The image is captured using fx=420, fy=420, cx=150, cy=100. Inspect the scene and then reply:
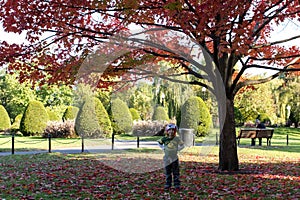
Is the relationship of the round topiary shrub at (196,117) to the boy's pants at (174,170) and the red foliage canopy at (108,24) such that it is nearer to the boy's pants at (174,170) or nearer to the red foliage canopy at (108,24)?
the red foliage canopy at (108,24)

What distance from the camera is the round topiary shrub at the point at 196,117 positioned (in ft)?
72.0

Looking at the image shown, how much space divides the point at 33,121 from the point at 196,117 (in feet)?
37.6

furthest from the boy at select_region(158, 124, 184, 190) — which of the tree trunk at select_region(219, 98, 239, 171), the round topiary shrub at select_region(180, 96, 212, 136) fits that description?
the round topiary shrub at select_region(180, 96, 212, 136)

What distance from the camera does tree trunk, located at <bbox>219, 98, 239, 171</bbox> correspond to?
1038 cm

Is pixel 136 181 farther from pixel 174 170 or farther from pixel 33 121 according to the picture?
pixel 33 121

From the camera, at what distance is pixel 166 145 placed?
770 cm

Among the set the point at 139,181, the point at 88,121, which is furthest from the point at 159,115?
the point at 139,181

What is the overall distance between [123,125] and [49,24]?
16780 mm

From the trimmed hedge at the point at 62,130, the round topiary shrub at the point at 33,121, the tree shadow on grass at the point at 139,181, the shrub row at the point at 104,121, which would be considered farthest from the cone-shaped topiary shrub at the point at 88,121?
the tree shadow on grass at the point at 139,181

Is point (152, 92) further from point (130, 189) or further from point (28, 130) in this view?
point (28, 130)

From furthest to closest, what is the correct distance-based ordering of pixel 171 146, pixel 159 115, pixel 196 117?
pixel 196 117 < pixel 159 115 < pixel 171 146

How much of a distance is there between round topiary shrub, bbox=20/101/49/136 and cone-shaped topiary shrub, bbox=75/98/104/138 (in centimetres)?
462

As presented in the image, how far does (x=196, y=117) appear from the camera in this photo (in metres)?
23.4

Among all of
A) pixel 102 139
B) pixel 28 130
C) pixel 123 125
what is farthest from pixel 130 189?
pixel 28 130
